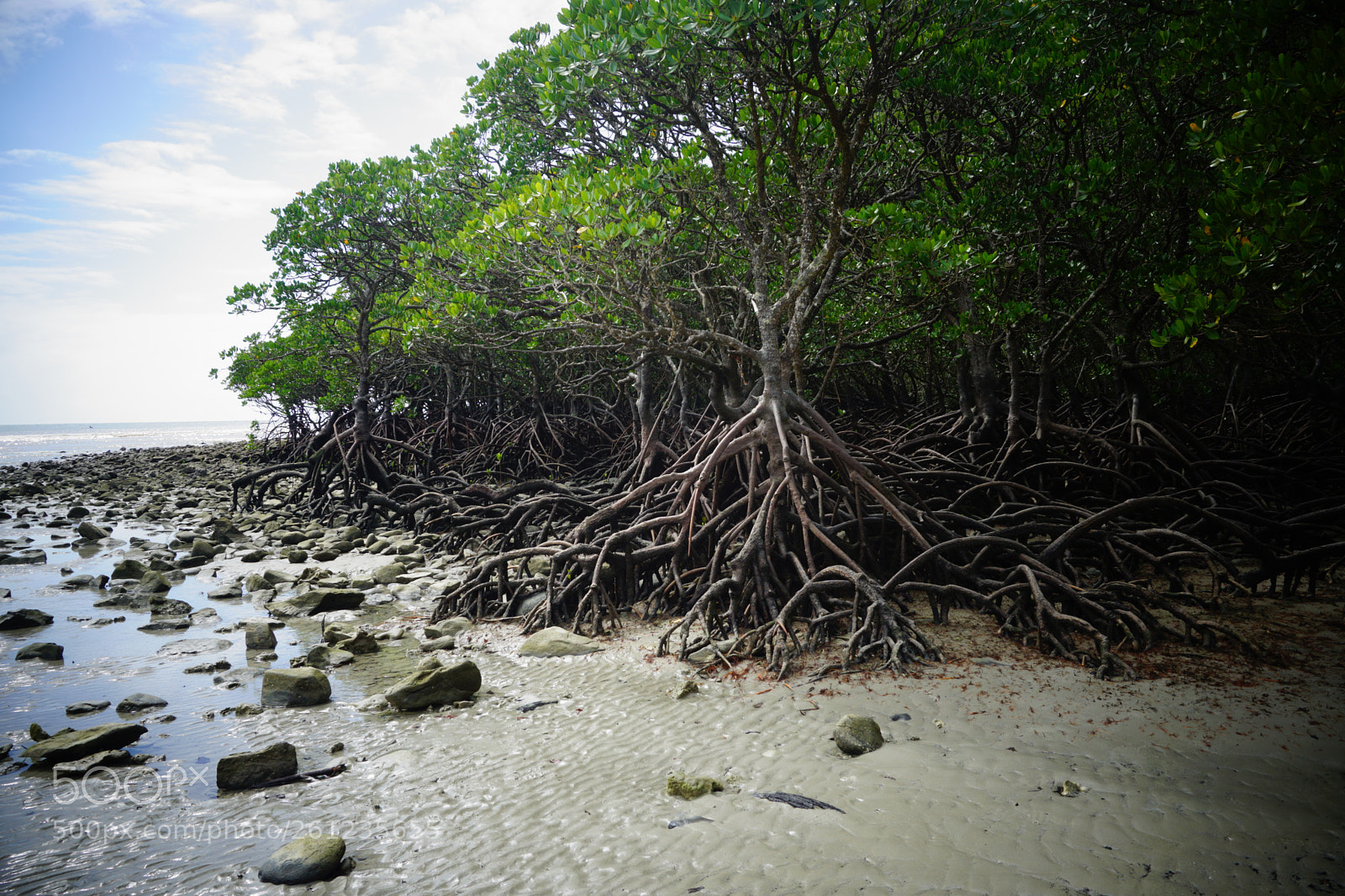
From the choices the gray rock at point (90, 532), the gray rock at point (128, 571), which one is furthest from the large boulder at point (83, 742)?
the gray rock at point (90, 532)

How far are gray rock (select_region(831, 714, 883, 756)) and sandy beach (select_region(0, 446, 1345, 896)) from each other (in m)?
0.06

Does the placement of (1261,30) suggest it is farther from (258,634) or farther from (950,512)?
(258,634)

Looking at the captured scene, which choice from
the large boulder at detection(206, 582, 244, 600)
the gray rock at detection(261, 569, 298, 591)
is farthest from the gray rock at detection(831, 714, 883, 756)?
the gray rock at detection(261, 569, 298, 591)

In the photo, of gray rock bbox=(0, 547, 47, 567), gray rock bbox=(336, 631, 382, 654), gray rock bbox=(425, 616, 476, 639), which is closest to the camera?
gray rock bbox=(336, 631, 382, 654)

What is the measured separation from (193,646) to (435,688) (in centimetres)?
275

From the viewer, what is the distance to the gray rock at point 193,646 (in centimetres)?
516

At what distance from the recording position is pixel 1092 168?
532 cm

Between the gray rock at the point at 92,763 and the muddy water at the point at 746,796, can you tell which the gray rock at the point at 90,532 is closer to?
the muddy water at the point at 746,796

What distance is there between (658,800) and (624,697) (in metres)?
1.30

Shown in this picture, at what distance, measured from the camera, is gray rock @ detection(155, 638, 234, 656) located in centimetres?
516

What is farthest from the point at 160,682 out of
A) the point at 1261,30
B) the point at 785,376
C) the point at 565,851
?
the point at 1261,30

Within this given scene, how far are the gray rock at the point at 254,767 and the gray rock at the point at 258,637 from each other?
2.31 metres

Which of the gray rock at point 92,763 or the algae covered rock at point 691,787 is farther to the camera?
the gray rock at point 92,763

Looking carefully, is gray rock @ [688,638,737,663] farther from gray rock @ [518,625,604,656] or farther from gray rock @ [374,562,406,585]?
gray rock @ [374,562,406,585]
